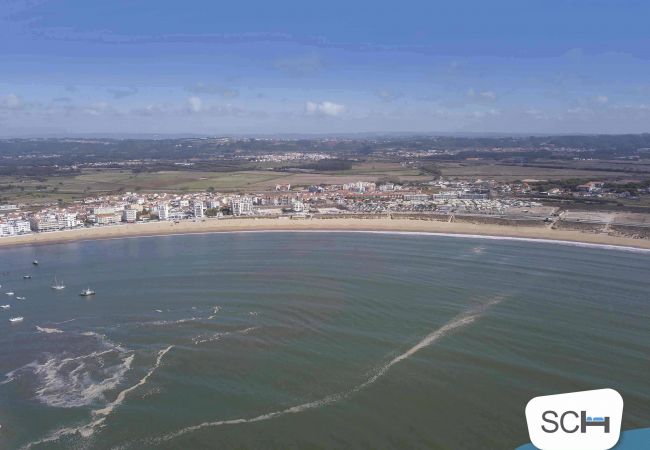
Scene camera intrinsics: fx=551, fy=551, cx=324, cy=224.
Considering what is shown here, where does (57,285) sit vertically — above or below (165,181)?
below

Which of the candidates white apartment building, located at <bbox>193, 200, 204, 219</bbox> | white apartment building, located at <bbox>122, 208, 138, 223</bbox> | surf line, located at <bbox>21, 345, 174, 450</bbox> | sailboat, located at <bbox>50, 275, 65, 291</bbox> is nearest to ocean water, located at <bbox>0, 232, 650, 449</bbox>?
surf line, located at <bbox>21, 345, 174, 450</bbox>

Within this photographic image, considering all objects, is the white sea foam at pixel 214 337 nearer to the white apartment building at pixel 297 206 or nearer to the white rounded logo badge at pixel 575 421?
the white rounded logo badge at pixel 575 421

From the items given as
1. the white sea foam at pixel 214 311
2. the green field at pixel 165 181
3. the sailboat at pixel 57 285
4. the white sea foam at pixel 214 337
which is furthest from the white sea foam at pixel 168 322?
the green field at pixel 165 181

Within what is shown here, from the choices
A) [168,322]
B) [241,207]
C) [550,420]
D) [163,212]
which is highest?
[550,420]

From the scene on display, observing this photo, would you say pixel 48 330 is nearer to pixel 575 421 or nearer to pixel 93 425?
pixel 93 425

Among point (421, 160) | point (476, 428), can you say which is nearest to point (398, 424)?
point (476, 428)

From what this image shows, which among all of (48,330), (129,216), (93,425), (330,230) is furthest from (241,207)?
(93,425)
